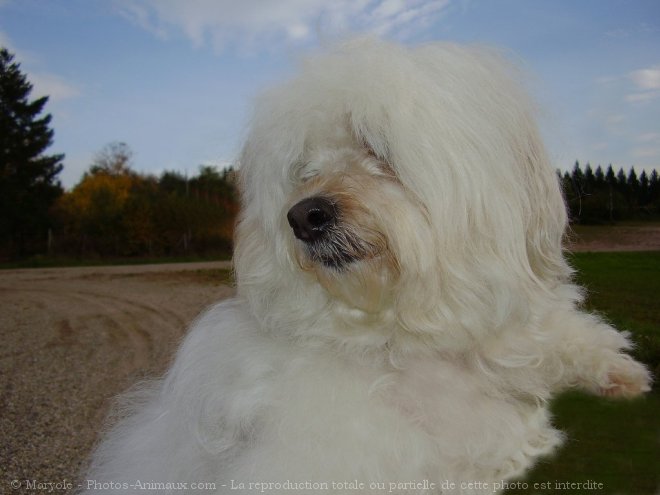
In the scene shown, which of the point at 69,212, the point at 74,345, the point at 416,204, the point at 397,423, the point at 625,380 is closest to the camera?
the point at 625,380

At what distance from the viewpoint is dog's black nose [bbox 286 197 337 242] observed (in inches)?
60.7

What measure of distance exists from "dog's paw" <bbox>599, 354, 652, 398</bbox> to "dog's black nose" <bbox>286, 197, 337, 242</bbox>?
2.57 ft

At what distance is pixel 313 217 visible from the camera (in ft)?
5.10

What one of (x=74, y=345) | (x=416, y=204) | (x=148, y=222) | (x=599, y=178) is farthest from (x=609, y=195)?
(x=148, y=222)

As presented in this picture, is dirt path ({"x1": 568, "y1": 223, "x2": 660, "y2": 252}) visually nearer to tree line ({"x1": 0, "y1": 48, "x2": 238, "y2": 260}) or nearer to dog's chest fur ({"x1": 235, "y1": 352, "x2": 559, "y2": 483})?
dog's chest fur ({"x1": 235, "y1": 352, "x2": 559, "y2": 483})

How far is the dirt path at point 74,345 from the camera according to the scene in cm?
405

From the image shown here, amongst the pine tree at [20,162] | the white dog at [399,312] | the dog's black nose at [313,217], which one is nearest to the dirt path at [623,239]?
the white dog at [399,312]

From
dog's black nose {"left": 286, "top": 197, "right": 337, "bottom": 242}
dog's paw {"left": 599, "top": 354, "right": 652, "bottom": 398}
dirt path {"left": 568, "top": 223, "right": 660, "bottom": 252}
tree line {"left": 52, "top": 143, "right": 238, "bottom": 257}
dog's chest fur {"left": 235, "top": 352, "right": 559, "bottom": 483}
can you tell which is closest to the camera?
dog's paw {"left": 599, "top": 354, "right": 652, "bottom": 398}

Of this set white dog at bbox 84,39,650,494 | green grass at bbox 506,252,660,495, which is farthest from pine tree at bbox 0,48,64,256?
green grass at bbox 506,252,660,495

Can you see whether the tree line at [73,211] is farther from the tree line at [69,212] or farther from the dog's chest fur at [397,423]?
the dog's chest fur at [397,423]

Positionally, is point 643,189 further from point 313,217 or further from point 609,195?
point 313,217

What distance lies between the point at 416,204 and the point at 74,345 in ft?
21.6

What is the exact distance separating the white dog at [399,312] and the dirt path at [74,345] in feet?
5.08

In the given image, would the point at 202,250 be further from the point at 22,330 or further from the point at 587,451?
the point at 587,451
